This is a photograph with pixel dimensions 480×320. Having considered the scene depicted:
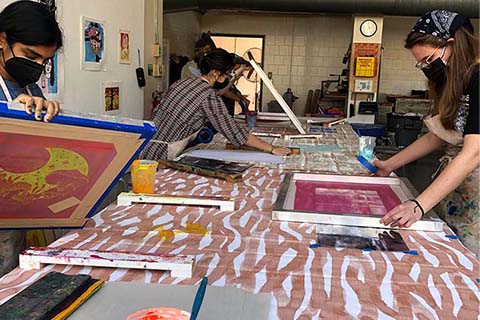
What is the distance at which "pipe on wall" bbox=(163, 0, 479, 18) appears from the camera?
632 centimetres

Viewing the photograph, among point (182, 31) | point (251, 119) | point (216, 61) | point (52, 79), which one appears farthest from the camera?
point (182, 31)

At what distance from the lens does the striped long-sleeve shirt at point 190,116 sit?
8.82 feet

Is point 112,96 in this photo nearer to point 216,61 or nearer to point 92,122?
point 216,61

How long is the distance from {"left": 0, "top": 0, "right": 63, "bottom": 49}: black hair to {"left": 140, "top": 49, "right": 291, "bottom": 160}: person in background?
44.9 inches

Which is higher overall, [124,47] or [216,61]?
[124,47]

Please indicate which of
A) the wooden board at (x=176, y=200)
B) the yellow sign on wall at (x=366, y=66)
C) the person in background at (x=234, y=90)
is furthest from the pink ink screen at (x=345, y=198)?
the yellow sign on wall at (x=366, y=66)

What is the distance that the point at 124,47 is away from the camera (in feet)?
13.2

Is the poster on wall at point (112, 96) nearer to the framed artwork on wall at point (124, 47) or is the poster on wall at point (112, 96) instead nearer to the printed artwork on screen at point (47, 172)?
the framed artwork on wall at point (124, 47)

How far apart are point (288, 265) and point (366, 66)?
19.9ft

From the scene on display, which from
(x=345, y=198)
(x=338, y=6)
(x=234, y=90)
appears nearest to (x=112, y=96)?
(x=234, y=90)

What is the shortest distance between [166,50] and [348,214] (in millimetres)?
5005

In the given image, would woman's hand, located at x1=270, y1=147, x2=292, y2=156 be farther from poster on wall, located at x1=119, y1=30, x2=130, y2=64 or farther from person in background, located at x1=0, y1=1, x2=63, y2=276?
poster on wall, located at x1=119, y1=30, x2=130, y2=64

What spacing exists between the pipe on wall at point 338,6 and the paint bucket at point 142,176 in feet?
16.5

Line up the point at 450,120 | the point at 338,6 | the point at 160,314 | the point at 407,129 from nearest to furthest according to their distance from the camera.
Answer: the point at 160,314 → the point at 450,120 → the point at 407,129 → the point at 338,6
